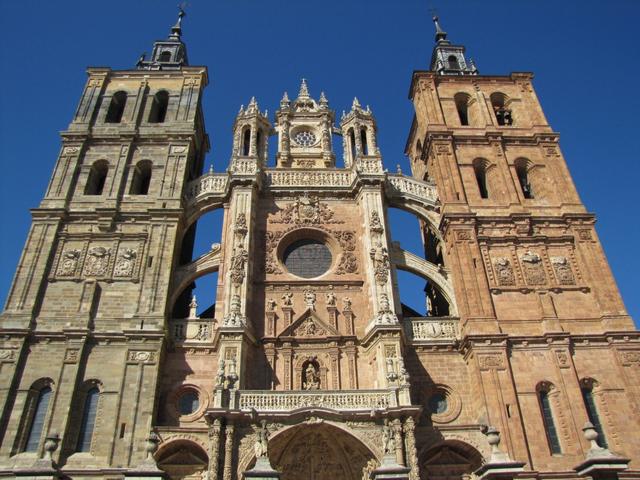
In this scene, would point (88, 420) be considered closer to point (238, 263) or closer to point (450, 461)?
point (238, 263)

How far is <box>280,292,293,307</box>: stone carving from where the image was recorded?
2007 centimetres

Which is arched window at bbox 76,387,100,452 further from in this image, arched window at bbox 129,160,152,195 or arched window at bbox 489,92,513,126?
arched window at bbox 489,92,513,126

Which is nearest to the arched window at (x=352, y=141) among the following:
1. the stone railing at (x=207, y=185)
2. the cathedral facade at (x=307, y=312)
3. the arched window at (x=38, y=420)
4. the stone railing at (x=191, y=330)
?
the cathedral facade at (x=307, y=312)

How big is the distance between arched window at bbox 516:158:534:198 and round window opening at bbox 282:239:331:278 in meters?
9.54

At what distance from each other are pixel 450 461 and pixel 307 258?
8840mm

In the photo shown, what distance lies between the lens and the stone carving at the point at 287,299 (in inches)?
790

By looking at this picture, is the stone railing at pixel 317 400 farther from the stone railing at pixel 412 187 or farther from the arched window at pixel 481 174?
the arched window at pixel 481 174

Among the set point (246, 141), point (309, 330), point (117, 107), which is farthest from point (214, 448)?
point (117, 107)

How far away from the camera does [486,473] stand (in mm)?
10727

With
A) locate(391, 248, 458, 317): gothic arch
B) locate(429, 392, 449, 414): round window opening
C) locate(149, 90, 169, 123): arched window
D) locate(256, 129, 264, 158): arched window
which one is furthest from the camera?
locate(149, 90, 169, 123): arched window

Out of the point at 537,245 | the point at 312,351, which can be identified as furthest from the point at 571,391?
the point at 312,351

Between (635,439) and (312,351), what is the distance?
10.3 meters

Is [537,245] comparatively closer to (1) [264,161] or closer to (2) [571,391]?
(2) [571,391]

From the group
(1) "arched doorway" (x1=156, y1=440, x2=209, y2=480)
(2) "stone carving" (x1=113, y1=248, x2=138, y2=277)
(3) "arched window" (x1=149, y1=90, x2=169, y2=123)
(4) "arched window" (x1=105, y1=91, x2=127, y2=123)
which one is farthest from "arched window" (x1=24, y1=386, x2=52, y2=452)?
(4) "arched window" (x1=105, y1=91, x2=127, y2=123)
